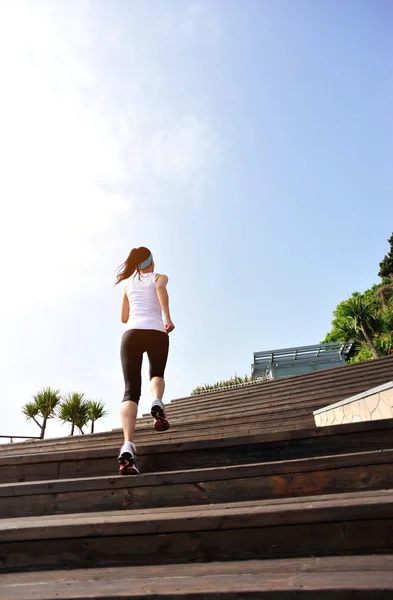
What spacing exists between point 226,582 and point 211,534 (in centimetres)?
26

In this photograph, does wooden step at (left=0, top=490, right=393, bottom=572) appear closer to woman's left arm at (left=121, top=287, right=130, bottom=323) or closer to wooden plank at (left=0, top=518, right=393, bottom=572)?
wooden plank at (left=0, top=518, right=393, bottom=572)

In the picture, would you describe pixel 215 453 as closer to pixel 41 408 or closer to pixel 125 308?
pixel 125 308

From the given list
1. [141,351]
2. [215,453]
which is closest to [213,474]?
[215,453]

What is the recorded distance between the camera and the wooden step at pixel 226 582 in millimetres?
1071

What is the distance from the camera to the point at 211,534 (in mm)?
1440

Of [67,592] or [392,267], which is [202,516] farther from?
[392,267]

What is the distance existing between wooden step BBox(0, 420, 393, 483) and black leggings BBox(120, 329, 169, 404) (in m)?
0.55

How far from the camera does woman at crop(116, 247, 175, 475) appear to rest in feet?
7.35

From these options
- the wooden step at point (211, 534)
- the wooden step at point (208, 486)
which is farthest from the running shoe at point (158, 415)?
the wooden step at point (211, 534)

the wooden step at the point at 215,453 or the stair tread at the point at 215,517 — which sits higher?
the wooden step at the point at 215,453

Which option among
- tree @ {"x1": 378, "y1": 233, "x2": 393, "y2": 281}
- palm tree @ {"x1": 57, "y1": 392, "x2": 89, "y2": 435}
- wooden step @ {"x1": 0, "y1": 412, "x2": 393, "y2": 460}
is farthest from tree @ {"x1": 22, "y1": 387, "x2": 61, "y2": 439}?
tree @ {"x1": 378, "y1": 233, "x2": 393, "y2": 281}

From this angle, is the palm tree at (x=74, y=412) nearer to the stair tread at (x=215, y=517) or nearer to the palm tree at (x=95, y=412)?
the palm tree at (x=95, y=412)

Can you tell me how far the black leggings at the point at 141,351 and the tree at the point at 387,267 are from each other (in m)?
41.9

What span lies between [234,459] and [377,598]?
115cm
